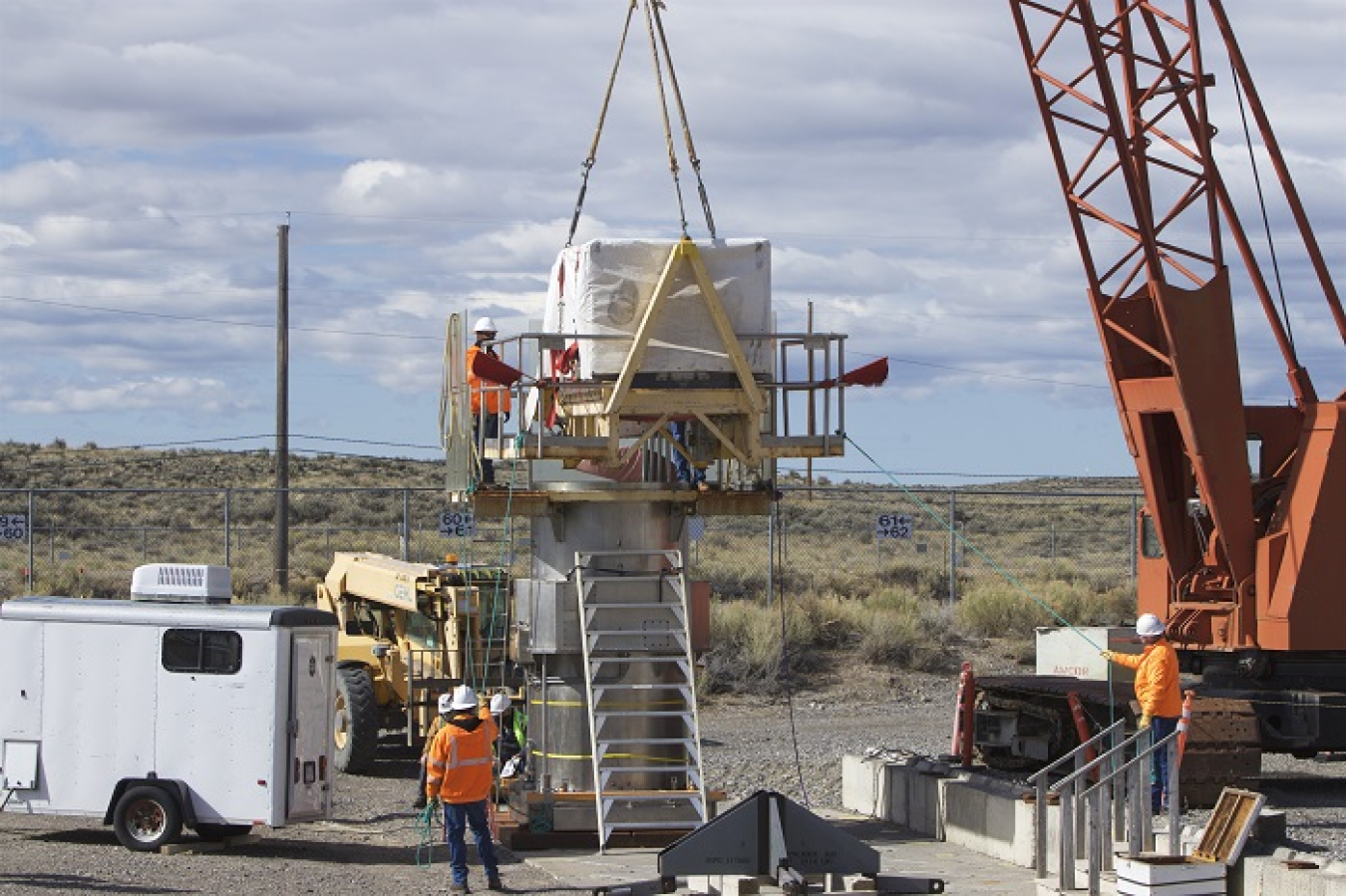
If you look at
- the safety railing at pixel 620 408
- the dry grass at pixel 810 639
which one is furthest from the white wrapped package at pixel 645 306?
the dry grass at pixel 810 639

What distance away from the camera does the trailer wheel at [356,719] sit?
24.1 m

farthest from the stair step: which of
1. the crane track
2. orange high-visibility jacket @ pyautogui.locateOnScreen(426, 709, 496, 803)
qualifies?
the crane track

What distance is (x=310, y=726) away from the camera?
1895 centimetres

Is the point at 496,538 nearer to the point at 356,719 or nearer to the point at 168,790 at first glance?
the point at 356,719

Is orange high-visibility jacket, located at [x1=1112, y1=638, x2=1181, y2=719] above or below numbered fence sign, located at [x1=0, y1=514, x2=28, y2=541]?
below

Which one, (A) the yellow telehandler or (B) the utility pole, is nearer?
(A) the yellow telehandler

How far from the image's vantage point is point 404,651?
25.0 metres

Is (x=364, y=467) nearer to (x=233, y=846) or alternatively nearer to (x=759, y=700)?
(x=759, y=700)

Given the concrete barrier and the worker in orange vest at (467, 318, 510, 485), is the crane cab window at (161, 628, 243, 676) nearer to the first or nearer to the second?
the worker in orange vest at (467, 318, 510, 485)

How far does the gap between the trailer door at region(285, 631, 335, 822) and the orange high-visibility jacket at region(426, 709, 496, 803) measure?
6.05ft

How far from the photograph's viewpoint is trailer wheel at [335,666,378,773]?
950 inches

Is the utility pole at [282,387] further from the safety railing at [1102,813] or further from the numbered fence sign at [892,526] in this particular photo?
the safety railing at [1102,813]

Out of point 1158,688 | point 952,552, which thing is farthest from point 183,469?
point 1158,688

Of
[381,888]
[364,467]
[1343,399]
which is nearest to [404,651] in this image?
[381,888]
